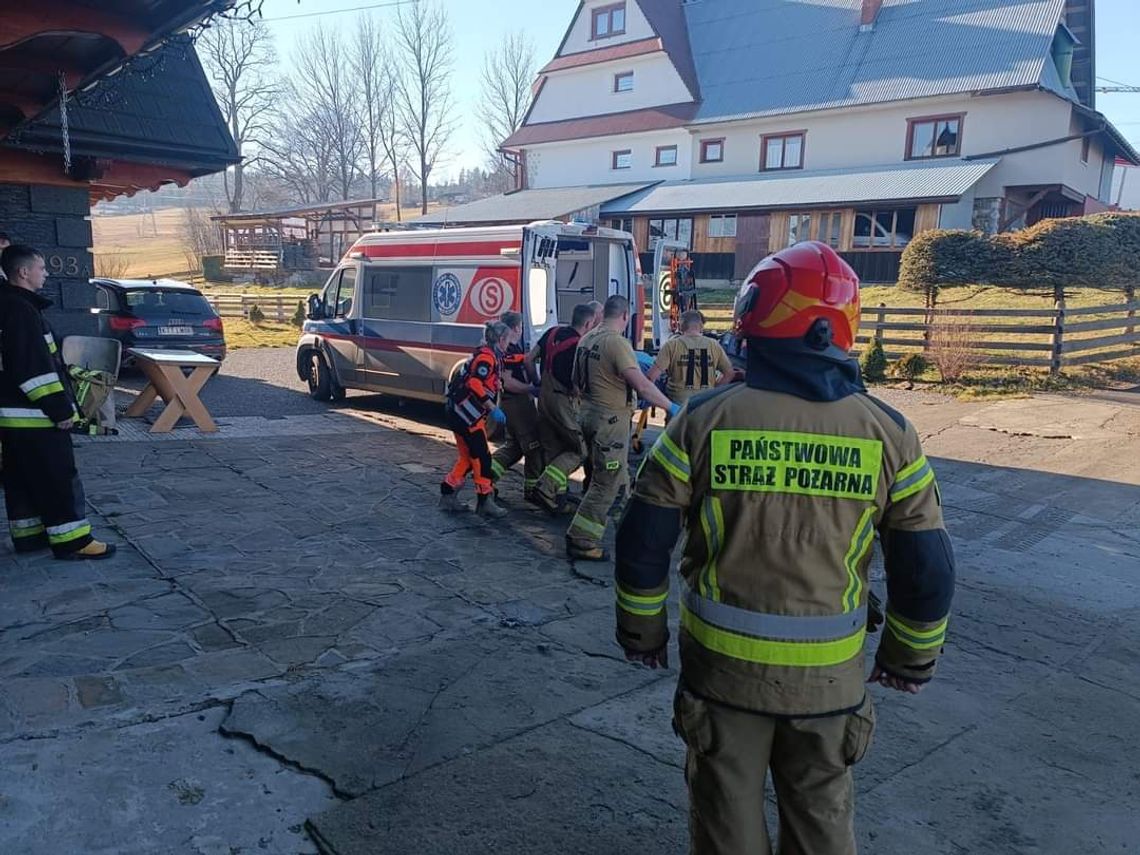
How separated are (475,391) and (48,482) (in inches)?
121

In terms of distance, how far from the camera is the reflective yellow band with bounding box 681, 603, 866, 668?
6.90 feet

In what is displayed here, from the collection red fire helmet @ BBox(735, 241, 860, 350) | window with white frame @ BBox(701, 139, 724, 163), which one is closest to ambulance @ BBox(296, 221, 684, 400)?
red fire helmet @ BBox(735, 241, 860, 350)

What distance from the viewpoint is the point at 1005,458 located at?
9.45 m

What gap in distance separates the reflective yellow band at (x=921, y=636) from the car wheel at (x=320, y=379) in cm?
1140

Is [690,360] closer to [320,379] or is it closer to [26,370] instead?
[26,370]

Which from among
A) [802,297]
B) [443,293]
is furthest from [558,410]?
[802,297]

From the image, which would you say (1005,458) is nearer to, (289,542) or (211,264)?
(289,542)

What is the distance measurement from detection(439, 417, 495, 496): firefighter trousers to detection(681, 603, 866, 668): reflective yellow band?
4848mm

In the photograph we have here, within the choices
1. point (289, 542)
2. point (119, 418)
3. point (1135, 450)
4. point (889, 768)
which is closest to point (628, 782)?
point (889, 768)

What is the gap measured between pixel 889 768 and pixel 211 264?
146ft

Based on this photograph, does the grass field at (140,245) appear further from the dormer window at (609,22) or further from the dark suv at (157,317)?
the dormer window at (609,22)

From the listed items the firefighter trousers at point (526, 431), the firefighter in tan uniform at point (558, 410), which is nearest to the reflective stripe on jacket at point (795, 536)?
the firefighter in tan uniform at point (558, 410)

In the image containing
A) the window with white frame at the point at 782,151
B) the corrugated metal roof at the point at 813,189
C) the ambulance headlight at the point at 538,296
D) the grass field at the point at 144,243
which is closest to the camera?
Result: the ambulance headlight at the point at 538,296

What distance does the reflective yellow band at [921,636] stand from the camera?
7.26ft
